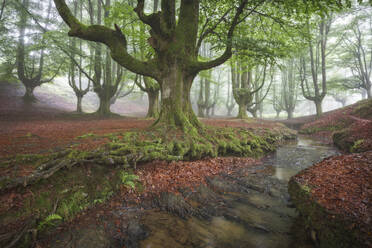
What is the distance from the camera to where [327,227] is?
251 centimetres

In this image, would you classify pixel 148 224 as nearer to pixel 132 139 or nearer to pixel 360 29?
pixel 132 139

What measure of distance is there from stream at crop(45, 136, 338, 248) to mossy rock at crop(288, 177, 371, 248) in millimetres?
261

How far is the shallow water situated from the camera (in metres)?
2.89

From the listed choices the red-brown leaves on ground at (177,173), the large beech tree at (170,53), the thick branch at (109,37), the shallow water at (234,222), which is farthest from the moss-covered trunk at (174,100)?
the shallow water at (234,222)

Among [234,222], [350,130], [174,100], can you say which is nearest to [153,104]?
[174,100]

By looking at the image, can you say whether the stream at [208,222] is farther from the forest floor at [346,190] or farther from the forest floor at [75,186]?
the forest floor at [346,190]

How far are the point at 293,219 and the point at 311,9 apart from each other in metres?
6.78

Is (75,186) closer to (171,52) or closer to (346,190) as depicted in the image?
(346,190)

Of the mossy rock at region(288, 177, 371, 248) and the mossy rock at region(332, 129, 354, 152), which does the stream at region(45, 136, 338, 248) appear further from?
the mossy rock at region(332, 129, 354, 152)

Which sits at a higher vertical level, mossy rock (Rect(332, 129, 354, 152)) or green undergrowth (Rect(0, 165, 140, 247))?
mossy rock (Rect(332, 129, 354, 152))

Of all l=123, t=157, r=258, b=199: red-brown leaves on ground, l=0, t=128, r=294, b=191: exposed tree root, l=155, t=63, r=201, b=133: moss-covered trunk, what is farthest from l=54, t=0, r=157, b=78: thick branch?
l=123, t=157, r=258, b=199: red-brown leaves on ground

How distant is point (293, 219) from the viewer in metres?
3.51

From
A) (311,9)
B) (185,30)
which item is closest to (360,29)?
(311,9)

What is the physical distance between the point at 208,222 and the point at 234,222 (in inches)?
20.8
